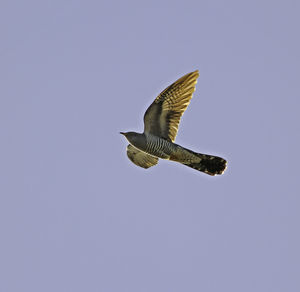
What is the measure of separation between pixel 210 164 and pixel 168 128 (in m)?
1.32

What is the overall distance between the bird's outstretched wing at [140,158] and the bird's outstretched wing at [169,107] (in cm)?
129

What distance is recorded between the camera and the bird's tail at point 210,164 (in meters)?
18.7

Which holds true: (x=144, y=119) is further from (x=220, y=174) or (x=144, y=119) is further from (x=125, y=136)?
(x=220, y=174)

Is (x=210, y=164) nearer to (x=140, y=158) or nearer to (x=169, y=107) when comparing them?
(x=169, y=107)

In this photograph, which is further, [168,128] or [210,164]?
[210,164]

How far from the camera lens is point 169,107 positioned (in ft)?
60.4

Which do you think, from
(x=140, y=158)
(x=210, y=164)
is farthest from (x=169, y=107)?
(x=140, y=158)

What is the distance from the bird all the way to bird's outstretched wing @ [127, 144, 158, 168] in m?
1.05

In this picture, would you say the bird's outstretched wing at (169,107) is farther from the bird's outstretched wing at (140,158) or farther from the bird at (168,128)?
the bird's outstretched wing at (140,158)

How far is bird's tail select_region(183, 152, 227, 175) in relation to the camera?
18703mm

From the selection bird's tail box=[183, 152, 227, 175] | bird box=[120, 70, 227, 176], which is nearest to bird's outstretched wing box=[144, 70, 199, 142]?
bird box=[120, 70, 227, 176]

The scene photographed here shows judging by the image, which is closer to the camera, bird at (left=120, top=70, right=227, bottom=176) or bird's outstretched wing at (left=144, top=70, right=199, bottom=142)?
bird at (left=120, top=70, right=227, bottom=176)

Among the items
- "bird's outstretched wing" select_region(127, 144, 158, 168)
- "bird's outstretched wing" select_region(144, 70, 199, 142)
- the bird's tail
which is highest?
"bird's outstretched wing" select_region(144, 70, 199, 142)

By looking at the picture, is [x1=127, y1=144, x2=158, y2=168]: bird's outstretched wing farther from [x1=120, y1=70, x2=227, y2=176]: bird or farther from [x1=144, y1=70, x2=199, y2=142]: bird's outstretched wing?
[x1=144, y1=70, x2=199, y2=142]: bird's outstretched wing
